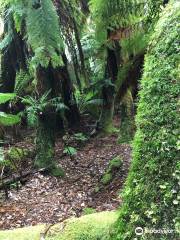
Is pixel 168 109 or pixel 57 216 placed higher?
pixel 168 109

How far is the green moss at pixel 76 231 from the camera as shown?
5.32ft

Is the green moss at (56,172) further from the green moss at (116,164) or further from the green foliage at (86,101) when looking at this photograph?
the green foliage at (86,101)

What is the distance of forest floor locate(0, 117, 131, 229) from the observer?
15.4ft

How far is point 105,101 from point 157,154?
685 centimetres

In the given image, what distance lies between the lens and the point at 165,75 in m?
1.50

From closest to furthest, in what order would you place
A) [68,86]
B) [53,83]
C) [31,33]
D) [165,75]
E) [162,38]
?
[165,75] < [162,38] < [31,33] < [53,83] < [68,86]

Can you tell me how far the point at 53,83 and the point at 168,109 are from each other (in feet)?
17.7

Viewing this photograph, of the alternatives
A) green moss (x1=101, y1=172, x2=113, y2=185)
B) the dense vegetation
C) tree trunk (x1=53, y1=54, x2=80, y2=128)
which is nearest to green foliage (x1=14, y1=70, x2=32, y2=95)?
the dense vegetation

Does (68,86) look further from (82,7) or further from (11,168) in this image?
(11,168)

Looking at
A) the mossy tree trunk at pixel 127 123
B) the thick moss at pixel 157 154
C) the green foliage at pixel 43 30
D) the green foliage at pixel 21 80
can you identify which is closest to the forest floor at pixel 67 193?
the mossy tree trunk at pixel 127 123

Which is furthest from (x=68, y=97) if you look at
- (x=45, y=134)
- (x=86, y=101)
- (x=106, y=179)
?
(x=106, y=179)

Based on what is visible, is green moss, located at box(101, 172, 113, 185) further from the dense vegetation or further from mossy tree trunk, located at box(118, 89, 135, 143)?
mossy tree trunk, located at box(118, 89, 135, 143)

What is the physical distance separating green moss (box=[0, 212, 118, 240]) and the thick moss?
20 centimetres

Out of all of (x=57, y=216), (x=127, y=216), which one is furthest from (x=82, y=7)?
(x=127, y=216)
